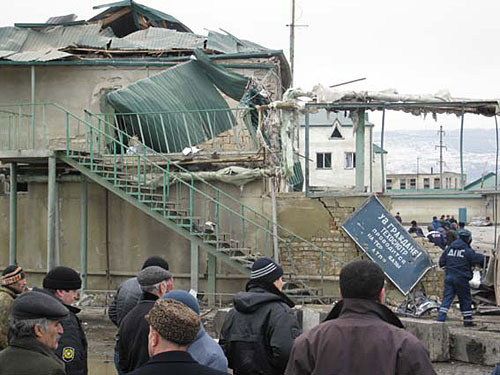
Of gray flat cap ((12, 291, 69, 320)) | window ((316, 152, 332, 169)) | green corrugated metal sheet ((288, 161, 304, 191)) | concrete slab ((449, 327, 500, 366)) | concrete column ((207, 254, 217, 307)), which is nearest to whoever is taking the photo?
gray flat cap ((12, 291, 69, 320))

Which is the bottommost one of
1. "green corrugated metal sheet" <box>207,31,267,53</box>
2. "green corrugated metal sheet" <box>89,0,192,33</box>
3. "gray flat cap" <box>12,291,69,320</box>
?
"gray flat cap" <box>12,291,69,320</box>

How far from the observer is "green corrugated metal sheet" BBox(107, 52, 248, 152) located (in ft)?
55.9

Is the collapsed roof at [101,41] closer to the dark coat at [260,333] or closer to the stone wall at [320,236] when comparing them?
the stone wall at [320,236]

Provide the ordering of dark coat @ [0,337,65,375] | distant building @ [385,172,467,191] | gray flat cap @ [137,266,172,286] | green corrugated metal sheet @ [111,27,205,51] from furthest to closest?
1. distant building @ [385,172,467,191]
2. green corrugated metal sheet @ [111,27,205,51]
3. gray flat cap @ [137,266,172,286]
4. dark coat @ [0,337,65,375]

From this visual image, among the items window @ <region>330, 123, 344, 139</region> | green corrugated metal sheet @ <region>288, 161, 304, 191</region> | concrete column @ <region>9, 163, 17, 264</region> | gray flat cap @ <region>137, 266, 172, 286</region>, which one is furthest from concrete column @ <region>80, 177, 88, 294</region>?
window @ <region>330, 123, 344, 139</region>

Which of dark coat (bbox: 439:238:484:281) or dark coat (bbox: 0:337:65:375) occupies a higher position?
dark coat (bbox: 0:337:65:375)

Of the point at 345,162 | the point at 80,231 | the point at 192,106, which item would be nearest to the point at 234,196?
the point at 192,106

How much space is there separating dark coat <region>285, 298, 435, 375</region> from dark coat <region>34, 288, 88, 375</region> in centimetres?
214

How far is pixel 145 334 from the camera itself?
5418mm

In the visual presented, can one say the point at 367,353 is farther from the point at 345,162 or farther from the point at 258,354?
the point at 345,162

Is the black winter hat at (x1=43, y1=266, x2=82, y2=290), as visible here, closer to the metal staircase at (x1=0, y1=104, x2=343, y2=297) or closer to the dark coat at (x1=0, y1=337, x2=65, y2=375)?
the dark coat at (x1=0, y1=337, x2=65, y2=375)

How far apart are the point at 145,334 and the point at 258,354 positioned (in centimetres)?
78

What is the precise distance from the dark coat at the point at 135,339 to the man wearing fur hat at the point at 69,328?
0.28m

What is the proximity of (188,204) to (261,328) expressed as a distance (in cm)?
1147
